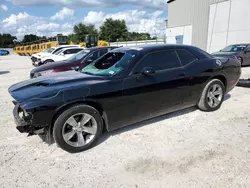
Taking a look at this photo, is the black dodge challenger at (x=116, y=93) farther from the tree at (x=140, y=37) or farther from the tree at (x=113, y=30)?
the tree at (x=113, y=30)

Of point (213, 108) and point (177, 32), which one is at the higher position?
point (177, 32)

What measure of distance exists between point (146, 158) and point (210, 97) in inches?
97.3

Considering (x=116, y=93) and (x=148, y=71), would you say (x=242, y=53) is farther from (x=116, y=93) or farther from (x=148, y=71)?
(x=116, y=93)

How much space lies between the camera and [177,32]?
29.0 metres

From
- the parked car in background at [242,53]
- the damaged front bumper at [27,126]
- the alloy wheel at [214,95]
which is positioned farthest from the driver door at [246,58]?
the damaged front bumper at [27,126]

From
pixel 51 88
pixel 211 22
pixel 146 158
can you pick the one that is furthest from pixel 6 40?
pixel 146 158

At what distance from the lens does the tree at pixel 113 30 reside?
7362 cm

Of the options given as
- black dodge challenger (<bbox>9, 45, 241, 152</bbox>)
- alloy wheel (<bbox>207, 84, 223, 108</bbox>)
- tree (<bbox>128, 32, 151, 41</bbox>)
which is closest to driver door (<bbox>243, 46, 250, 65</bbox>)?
black dodge challenger (<bbox>9, 45, 241, 152</bbox>)

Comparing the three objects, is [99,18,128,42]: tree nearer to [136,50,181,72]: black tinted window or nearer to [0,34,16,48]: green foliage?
[0,34,16,48]: green foliage

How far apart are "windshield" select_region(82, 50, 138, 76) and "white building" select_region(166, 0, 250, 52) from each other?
17041 mm

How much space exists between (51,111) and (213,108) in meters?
3.55

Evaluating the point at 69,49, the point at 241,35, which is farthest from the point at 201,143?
the point at 241,35

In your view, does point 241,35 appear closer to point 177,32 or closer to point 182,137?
point 177,32

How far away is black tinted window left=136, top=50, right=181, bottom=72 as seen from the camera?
395 cm
